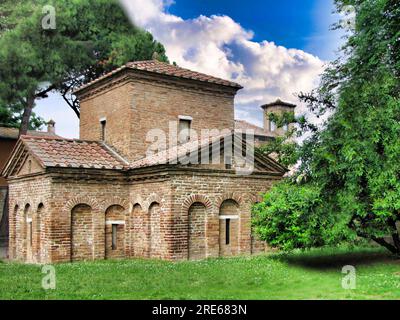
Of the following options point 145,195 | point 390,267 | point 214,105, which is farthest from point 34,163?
point 390,267

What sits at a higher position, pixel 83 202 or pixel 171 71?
pixel 171 71

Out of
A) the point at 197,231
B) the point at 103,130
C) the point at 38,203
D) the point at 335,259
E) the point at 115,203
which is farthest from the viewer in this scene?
the point at 103,130

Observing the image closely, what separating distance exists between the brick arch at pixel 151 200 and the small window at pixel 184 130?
433 cm

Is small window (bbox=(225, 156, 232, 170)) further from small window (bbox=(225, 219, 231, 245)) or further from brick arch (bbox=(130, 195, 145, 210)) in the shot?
brick arch (bbox=(130, 195, 145, 210))

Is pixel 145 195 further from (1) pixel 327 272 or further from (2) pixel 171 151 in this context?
(1) pixel 327 272

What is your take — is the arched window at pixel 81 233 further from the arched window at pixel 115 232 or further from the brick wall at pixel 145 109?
the brick wall at pixel 145 109

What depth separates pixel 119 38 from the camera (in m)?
30.7

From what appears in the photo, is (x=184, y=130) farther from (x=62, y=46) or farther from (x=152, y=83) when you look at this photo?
(x=62, y=46)

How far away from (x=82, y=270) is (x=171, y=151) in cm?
587

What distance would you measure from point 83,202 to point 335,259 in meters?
9.00

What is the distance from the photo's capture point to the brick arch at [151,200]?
57.8 ft

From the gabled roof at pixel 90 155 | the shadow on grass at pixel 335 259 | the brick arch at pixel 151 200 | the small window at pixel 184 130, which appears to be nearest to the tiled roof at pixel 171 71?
the small window at pixel 184 130

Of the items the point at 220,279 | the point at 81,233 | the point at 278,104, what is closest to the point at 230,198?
the point at 81,233

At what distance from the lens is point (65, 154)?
18.5 metres
